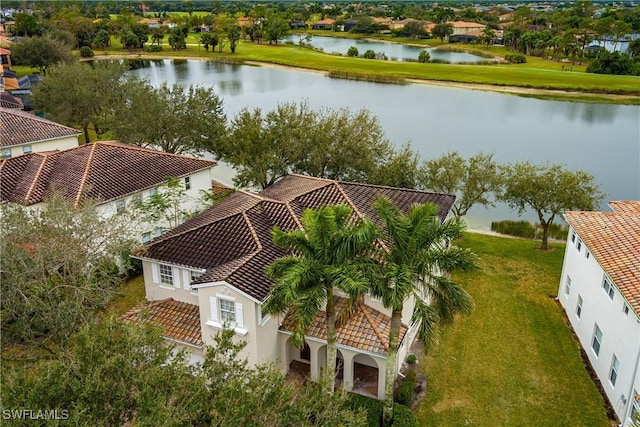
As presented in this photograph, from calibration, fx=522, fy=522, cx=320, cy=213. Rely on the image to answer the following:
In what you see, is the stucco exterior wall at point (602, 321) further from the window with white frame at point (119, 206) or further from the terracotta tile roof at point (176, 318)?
the window with white frame at point (119, 206)

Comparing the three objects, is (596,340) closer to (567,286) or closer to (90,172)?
(567,286)

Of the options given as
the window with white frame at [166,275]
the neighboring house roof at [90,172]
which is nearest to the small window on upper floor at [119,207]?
the neighboring house roof at [90,172]

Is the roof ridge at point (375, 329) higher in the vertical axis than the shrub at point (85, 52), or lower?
lower

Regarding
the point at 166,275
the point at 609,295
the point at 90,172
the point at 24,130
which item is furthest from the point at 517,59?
the point at 166,275

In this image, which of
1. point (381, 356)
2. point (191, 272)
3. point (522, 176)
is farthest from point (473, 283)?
point (191, 272)

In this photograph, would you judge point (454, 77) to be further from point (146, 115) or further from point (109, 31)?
point (109, 31)

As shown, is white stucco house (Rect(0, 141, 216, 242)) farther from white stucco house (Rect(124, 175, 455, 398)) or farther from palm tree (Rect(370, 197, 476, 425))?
palm tree (Rect(370, 197, 476, 425))
